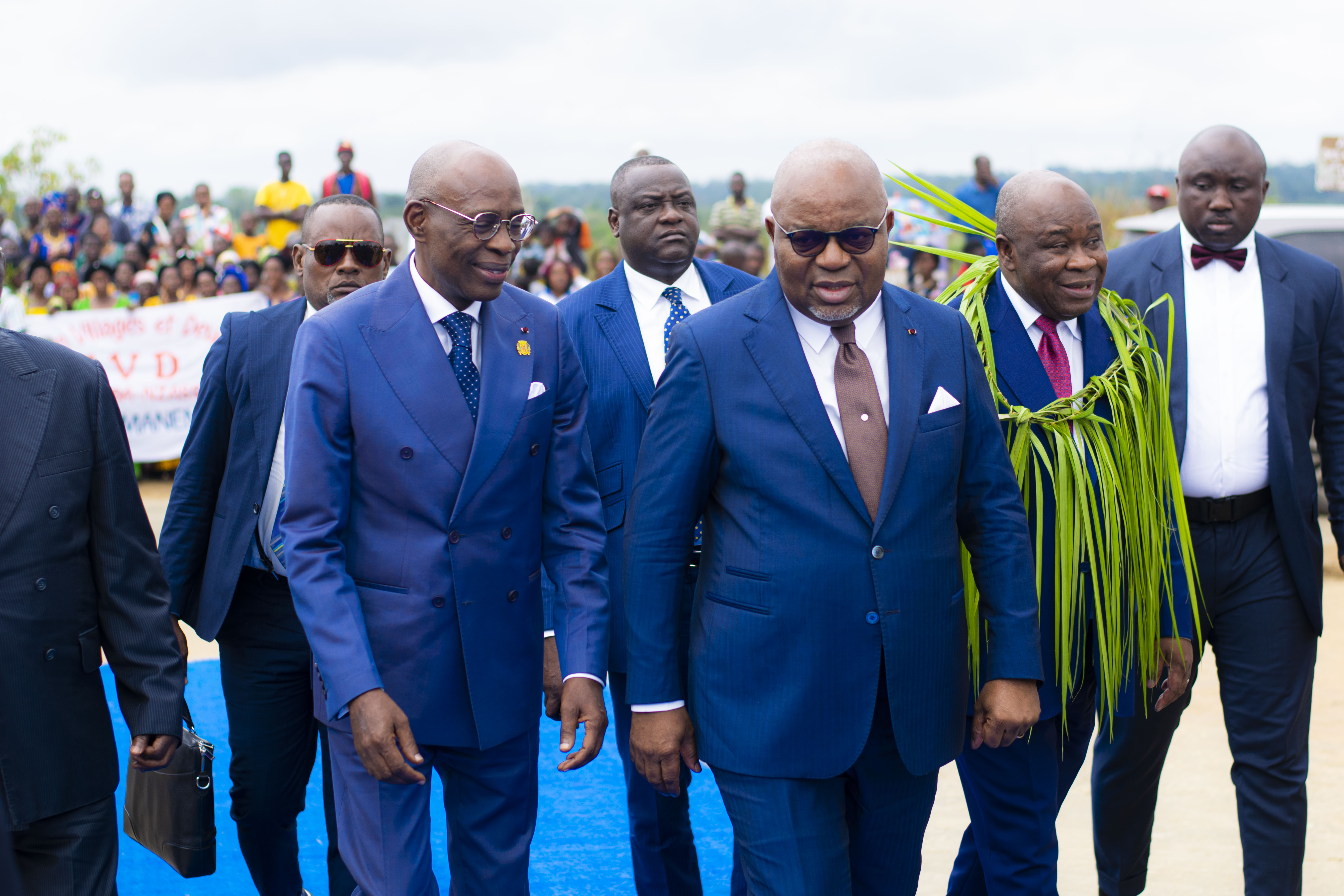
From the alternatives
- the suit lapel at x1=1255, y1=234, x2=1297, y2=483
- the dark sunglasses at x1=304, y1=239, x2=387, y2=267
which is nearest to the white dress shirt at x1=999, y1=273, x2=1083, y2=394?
the suit lapel at x1=1255, y1=234, x2=1297, y2=483

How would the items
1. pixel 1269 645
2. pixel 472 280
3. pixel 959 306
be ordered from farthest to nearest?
pixel 1269 645
pixel 959 306
pixel 472 280

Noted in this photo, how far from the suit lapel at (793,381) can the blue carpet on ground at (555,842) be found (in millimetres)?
2108

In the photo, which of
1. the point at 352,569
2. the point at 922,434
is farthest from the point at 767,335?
the point at 352,569

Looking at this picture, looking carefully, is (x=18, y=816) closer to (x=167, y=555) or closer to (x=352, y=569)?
(x=352, y=569)

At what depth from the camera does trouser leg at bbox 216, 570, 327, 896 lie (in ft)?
13.7

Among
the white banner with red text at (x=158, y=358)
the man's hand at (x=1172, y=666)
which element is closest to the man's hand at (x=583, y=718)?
the man's hand at (x=1172, y=666)

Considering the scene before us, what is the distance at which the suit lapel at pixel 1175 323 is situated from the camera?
427 centimetres

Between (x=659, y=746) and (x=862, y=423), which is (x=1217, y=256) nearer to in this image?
(x=862, y=423)

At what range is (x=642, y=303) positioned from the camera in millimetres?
4621

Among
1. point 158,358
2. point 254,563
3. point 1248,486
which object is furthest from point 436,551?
point 158,358

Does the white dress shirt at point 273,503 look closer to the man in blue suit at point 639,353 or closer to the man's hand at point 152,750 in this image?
the man's hand at point 152,750

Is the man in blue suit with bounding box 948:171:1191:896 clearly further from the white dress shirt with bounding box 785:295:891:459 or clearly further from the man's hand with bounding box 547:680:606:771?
the man's hand with bounding box 547:680:606:771

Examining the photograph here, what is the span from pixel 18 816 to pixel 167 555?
1.28 m

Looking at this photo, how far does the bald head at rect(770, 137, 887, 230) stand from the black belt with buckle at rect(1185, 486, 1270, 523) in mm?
1884
